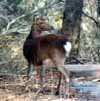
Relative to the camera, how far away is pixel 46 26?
6.73m

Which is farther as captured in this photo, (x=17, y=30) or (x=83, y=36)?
(x=83, y=36)

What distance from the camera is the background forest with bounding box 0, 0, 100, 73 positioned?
788 centimetres

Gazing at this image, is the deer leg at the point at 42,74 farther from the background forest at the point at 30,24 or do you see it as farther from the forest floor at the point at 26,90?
the background forest at the point at 30,24

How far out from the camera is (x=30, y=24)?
9.02 meters

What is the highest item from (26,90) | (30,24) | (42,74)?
(30,24)

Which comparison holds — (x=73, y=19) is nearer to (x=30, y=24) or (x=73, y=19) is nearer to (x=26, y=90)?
(x=30, y=24)

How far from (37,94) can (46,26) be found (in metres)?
1.29

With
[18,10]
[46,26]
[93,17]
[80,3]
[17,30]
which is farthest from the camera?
[18,10]

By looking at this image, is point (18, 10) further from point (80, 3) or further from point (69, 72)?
point (69, 72)

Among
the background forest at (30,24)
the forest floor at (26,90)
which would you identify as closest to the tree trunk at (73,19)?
the background forest at (30,24)

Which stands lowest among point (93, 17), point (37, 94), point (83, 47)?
point (37, 94)

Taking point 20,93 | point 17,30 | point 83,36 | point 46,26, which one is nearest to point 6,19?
point 17,30

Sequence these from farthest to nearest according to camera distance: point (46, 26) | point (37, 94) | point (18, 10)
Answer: point (18, 10) → point (46, 26) → point (37, 94)

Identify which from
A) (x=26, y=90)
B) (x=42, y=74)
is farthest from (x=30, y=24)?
(x=26, y=90)
